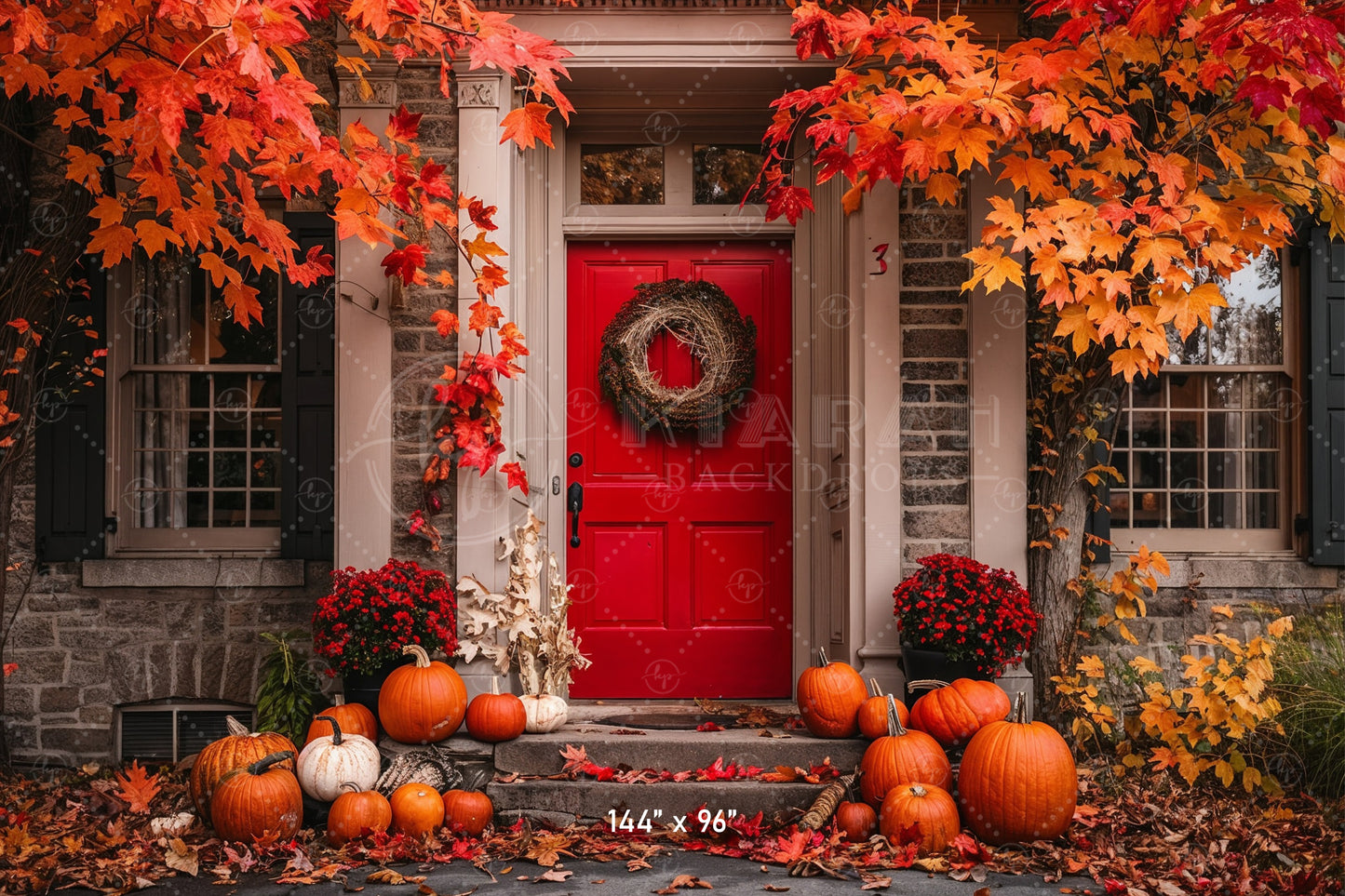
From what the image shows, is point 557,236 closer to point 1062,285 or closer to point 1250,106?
point 1062,285

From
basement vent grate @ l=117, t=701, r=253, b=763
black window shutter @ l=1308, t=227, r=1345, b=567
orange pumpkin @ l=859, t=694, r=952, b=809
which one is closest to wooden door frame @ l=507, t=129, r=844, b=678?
orange pumpkin @ l=859, t=694, r=952, b=809

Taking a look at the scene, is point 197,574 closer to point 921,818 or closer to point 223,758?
point 223,758

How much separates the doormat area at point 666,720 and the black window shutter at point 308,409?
1786mm

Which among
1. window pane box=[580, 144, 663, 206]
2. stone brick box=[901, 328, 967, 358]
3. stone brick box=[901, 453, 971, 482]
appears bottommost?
stone brick box=[901, 453, 971, 482]

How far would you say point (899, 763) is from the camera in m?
4.07

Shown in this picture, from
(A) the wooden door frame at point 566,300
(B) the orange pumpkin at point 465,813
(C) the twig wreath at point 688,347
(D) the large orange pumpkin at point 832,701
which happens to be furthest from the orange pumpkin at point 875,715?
(C) the twig wreath at point 688,347

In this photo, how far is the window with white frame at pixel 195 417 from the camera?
18.1 ft

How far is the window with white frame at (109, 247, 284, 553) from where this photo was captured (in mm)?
5520

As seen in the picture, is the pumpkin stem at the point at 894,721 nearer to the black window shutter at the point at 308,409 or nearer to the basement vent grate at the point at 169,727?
the black window shutter at the point at 308,409

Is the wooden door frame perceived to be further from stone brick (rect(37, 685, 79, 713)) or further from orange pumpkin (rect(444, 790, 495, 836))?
stone brick (rect(37, 685, 79, 713))

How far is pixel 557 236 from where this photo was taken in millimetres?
5551

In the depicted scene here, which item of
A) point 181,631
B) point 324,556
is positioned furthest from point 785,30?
point 181,631

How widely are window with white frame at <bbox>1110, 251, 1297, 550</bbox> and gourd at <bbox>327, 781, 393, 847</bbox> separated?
4.03m

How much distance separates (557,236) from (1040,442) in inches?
110
